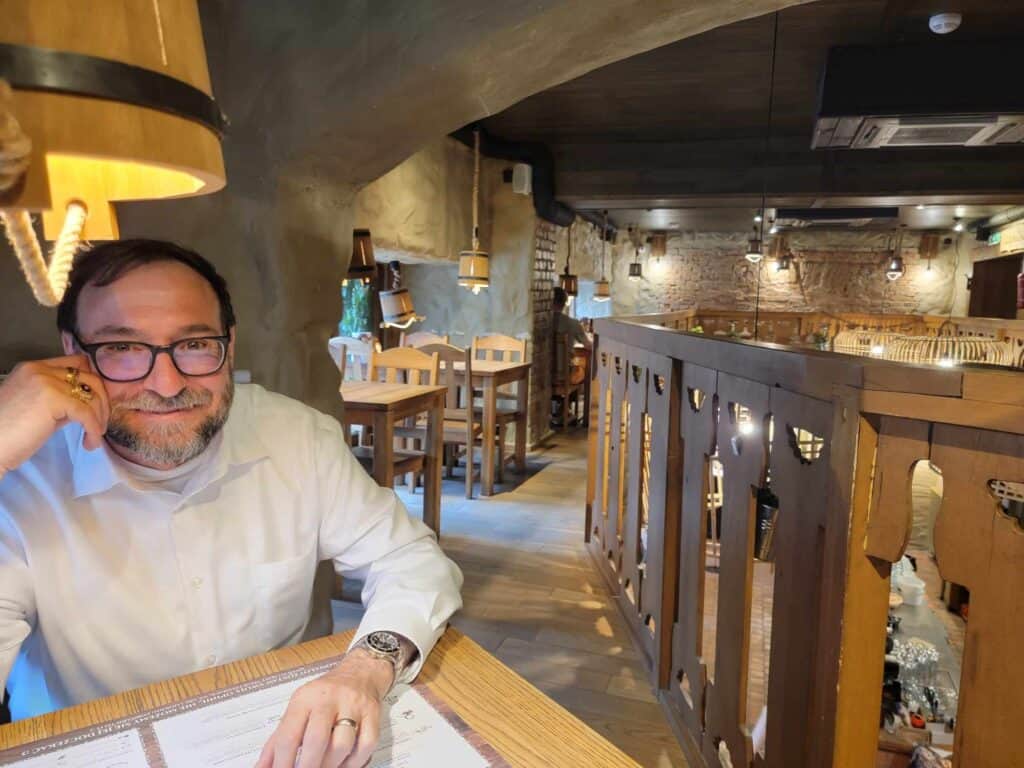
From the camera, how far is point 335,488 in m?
1.31

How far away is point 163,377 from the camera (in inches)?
42.2

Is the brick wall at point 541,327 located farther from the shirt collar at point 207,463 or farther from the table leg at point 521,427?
the shirt collar at point 207,463

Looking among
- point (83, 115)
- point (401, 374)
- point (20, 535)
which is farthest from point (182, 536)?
point (401, 374)

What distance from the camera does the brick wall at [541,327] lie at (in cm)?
643

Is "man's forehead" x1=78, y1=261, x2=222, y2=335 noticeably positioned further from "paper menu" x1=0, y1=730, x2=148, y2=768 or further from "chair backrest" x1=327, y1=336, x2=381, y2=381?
"chair backrest" x1=327, y1=336, x2=381, y2=381

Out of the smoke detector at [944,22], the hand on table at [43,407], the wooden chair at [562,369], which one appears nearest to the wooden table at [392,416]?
the hand on table at [43,407]

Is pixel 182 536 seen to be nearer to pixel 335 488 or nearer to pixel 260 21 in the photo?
pixel 335 488

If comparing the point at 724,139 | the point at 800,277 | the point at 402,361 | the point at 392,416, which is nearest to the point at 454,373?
the point at 402,361

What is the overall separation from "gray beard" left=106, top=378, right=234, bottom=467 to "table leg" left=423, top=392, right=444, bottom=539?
261cm

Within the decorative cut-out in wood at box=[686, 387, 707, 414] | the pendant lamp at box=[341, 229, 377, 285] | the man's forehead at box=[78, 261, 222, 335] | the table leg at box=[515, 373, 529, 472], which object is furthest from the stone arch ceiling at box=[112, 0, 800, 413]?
the table leg at box=[515, 373, 529, 472]

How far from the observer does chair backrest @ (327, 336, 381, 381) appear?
15.5 ft

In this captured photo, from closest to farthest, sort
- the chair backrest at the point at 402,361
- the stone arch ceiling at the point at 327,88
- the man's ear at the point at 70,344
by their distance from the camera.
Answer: the man's ear at the point at 70,344
the stone arch ceiling at the point at 327,88
the chair backrest at the point at 402,361

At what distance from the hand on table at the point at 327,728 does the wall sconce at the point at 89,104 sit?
21.0 inches

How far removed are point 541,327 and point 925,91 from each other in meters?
3.78
